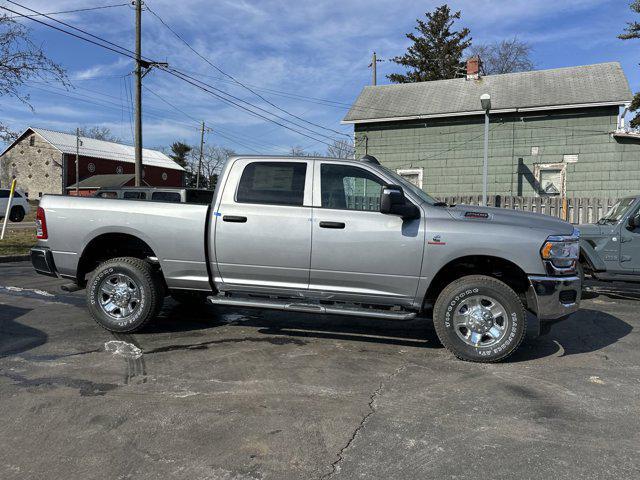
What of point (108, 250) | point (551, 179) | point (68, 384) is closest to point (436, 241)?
point (68, 384)

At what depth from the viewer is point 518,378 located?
454 cm

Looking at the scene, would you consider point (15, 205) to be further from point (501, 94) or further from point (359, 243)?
point (359, 243)

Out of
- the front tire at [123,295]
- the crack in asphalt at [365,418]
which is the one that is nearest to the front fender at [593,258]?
the crack in asphalt at [365,418]

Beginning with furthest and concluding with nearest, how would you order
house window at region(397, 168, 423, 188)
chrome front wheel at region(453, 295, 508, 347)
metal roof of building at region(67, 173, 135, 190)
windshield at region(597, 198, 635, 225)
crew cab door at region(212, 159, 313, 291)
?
metal roof of building at region(67, 173, 135, 190) → house window at region(397, 168, 423, 188) → windshield at region(597, 198, 635, 225) → crew cab door at region(212, 159, 313, 291) → chrome front wheel at region(453, 295, 508, 347)

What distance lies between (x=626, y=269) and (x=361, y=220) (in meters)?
5.47

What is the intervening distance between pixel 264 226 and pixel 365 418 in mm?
2412

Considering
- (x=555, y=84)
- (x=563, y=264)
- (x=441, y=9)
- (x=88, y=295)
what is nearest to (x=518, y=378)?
(x=563, y=264)

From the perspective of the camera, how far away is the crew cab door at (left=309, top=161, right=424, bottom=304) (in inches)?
199

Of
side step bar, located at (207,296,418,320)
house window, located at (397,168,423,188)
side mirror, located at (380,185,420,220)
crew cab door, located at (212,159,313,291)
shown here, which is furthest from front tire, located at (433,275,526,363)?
house window, located at (397,168,423,188)

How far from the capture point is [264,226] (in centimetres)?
534

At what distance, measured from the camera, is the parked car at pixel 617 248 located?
806cm

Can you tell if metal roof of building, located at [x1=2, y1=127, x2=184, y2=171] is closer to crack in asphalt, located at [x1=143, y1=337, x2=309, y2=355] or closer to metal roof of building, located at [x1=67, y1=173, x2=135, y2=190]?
metal roof of building, located at [x1=67, y1=173, x2=135, y2=190]

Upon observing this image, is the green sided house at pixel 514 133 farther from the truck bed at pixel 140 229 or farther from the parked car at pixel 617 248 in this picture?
the truck bed at pixel 140 229

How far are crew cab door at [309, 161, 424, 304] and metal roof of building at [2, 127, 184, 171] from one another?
220ft
